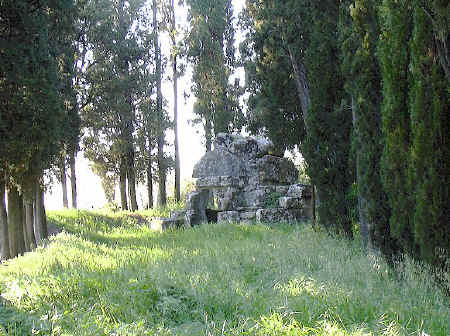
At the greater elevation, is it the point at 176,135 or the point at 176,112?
the point at 176,112

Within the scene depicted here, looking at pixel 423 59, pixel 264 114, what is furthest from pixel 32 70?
pixel 423 59

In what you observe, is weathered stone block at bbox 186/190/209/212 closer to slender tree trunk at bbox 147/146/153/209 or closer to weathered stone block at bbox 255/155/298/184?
weathered stone block at bbox 255/155/298/184

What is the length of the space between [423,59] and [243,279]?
12.2 feet

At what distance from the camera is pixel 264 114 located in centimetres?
1555

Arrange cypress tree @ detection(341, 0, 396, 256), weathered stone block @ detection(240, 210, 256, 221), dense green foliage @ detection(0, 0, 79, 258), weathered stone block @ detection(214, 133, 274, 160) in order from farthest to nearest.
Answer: weathered stone block @ detection(214, 133, 274, 160)
weathered stone block @ detection(240, 210, 256, 221)
dense green foliage @ detection(0, 0, 79, 258)
cypress tree @ detection(341, 0, 396, 256)

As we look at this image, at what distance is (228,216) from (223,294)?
9.17 m

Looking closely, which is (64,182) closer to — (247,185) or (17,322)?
(247,185)

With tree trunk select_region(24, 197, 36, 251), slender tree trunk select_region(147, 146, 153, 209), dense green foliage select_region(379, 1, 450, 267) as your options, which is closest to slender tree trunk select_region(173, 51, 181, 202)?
slender tree trunk select_region(147, 146, 153, 209)

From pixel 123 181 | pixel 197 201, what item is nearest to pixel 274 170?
pixel 197 201

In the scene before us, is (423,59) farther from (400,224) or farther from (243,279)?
(243,279)

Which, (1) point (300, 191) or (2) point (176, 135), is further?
(2) point (176, 135)

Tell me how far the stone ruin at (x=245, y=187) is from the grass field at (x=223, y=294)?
5025 millimetres

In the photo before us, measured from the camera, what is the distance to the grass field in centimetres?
445

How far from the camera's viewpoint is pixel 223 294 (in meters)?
5.34
